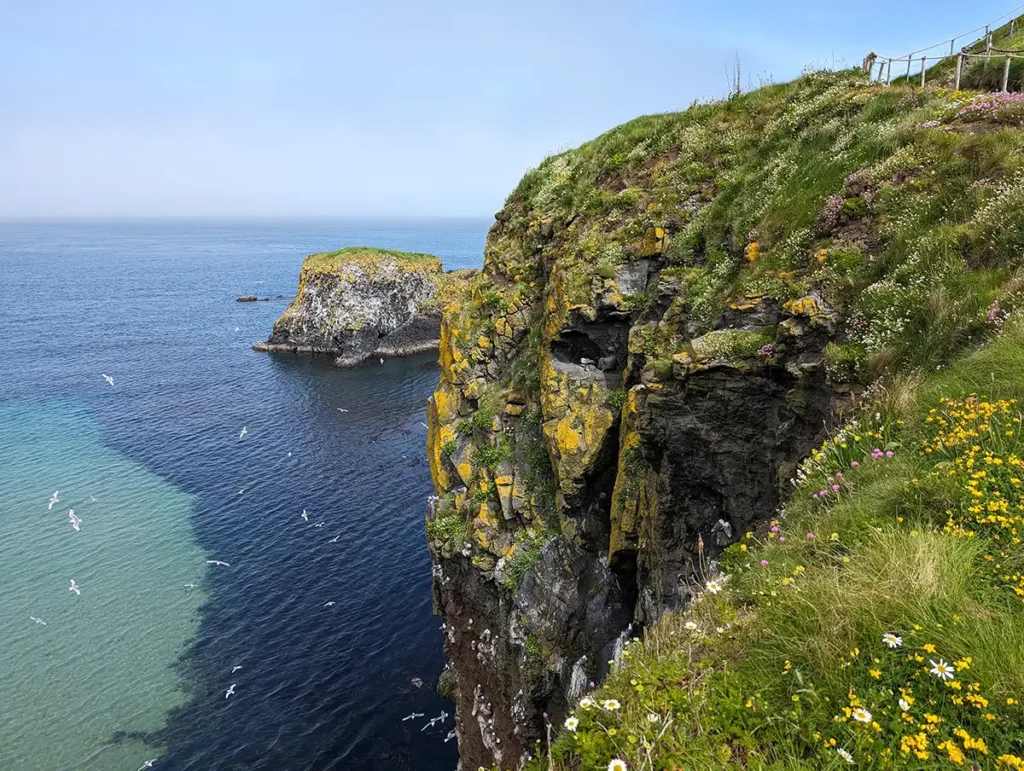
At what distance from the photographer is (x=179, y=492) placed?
49.1 meters

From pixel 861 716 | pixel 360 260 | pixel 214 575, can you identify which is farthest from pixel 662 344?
pixel 360 260

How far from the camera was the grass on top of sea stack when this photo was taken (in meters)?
95.7

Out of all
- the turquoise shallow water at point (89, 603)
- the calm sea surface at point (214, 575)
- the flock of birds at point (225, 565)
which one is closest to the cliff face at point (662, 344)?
the flock of birds at point (225, 565)

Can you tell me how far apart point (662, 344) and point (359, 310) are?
8175cm

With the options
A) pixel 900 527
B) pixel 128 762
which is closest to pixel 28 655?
pixel 128 762

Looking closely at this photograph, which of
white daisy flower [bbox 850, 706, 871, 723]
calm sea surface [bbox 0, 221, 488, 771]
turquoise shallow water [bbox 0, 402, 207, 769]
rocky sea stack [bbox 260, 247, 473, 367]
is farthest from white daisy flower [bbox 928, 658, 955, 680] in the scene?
rocky sea stack [bbox 260, 247, 473, 367]

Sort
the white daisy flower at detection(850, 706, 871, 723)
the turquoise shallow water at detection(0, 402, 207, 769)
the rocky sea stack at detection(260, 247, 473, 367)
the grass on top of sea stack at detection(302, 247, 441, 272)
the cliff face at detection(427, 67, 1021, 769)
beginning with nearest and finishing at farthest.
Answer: the white daisy flower at detection(850, 706, 871, 723), the cliff face at detection(427, 67, 1021, 769), the turquoise shallow water at detection(0, 402, 207, 769), the rocky sea stack at detection(260, 247, 473, 367), the grass on top of sea stack at detection(302, 247, 441, 272)

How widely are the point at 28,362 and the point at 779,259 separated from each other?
99.1m

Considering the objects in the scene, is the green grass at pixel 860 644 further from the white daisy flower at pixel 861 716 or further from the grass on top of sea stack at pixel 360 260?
the grass on top of sea stack at pixel 360 260

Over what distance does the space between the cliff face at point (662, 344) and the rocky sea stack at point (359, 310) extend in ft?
210

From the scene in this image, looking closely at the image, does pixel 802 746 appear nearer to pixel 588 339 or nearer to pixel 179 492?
pixel 588 339

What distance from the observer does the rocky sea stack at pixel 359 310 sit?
9194 cm

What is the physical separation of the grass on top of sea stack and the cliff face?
69.3m

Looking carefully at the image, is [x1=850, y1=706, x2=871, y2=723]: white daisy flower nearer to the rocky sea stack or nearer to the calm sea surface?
the calm sea surface
